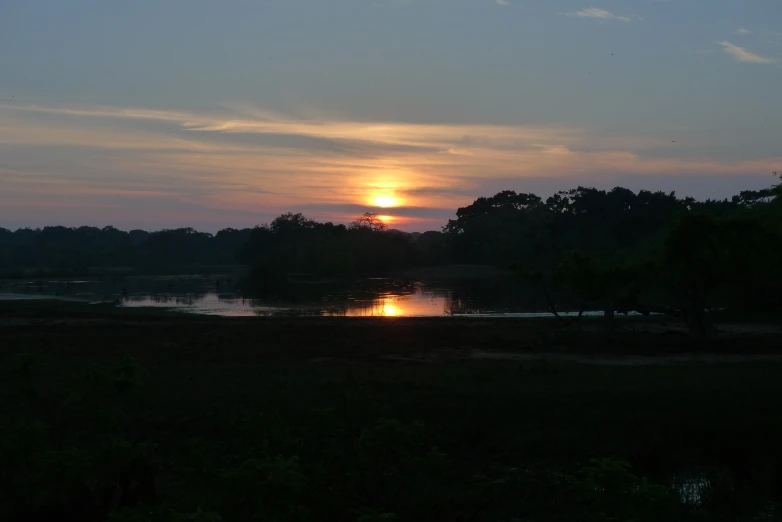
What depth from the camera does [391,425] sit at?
592cm

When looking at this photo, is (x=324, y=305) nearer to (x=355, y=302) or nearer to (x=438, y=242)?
(x=355, y=302)

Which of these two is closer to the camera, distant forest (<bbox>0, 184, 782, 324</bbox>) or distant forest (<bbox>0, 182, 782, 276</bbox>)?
distant forest (<bbox>0, 184, 782, 324</bbox>)

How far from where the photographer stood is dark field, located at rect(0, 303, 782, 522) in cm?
551

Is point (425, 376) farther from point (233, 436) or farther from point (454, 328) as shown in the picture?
point (454, 328)

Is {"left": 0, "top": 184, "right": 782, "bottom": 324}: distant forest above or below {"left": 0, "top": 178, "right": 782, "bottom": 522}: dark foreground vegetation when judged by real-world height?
above

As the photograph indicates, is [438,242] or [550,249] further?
[438,242]

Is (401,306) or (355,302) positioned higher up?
(355,302)

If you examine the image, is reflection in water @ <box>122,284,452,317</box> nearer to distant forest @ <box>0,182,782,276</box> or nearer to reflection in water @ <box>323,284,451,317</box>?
reflection in water @ <box>323,284,451,317</box>

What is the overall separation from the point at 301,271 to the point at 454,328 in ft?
173

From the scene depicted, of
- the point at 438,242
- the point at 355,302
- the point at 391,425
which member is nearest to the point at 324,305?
the point at 355,302

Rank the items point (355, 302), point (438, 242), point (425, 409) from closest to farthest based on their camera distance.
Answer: point (425, 409) → point (355, 302) → point (438, 242)

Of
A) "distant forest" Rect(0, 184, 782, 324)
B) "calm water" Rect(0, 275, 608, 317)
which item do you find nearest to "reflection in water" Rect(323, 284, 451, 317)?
"calm water" Rect(0, 275, 608, 317)

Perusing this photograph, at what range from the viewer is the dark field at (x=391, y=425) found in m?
5.51

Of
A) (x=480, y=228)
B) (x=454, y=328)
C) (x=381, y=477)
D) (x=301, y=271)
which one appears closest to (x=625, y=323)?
(x=454, y=328)
